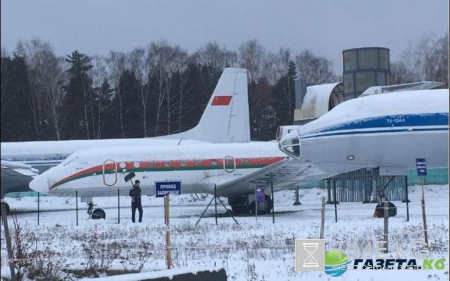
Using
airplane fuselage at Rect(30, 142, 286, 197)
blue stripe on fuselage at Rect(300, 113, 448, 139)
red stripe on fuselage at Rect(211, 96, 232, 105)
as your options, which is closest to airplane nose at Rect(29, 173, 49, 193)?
airplane fuselage at Rect(30, 142, 286, 197)

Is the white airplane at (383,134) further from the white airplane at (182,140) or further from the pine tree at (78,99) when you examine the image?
the pine tree at (78,99)

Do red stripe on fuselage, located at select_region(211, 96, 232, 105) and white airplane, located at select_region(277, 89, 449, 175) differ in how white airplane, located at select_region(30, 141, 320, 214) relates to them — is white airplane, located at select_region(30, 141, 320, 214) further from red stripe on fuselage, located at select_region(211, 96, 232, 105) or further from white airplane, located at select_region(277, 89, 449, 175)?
red stripe on fuselage, located at select_region(211, 96, 232, 105)

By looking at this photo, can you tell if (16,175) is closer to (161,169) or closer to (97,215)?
(97,215)

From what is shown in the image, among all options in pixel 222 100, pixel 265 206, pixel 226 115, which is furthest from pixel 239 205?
pixel 222 100

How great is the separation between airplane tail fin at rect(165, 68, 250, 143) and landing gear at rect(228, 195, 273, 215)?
7826 mm

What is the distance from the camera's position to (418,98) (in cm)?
2039

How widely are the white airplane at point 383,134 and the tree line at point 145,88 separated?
22.0m

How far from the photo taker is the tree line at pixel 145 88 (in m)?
45.6

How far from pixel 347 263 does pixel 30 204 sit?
109ft

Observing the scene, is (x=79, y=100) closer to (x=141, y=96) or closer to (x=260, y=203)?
(x=141, y=96)

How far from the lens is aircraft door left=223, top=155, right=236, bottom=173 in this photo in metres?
27.3

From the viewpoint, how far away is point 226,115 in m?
36.8

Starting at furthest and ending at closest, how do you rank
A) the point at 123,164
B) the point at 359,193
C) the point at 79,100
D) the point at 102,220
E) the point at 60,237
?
the point at 79,100 < the point at 359,193 < the point at 123,164 < the point at 102,220 < the point at 60,237

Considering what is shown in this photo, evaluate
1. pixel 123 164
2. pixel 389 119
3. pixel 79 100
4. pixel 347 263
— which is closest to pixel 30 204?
pixel 79 100
